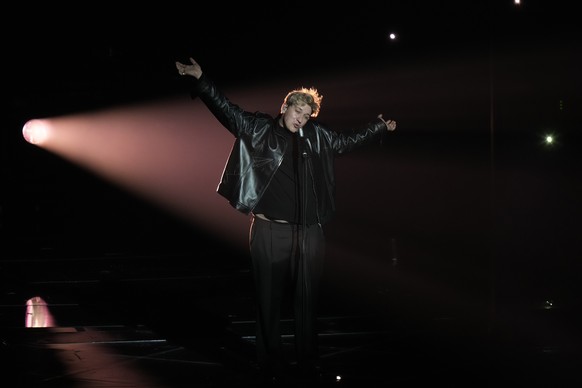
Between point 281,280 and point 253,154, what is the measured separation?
0.85m

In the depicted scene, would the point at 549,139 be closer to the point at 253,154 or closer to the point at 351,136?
the point at 351,136

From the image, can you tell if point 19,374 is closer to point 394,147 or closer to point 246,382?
point 246,382

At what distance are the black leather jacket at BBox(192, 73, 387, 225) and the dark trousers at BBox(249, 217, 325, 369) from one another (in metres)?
0.20

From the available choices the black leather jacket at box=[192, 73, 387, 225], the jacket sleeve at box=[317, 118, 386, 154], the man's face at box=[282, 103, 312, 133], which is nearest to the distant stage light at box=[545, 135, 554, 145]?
the jacket sleeve at box=[317, 118, 386, 154]

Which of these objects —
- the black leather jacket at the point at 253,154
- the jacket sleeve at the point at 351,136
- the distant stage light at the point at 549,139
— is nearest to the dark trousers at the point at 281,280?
the black leather jacket at the point at 253,154

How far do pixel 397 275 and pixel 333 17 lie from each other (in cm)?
497

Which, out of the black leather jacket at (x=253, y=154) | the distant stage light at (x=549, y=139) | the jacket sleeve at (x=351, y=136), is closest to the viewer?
the black leather jacket at (x=253, y=154)

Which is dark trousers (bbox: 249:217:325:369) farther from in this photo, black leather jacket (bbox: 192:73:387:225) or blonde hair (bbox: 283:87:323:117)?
blonde hair (bbox: 283:87:323:117)

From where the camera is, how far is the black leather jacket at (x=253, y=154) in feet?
15.7

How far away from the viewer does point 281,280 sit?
16.1 ft

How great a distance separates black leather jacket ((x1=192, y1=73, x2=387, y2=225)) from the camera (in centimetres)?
478

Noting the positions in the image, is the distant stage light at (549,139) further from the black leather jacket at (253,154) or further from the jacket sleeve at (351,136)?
the black leather jacket at (253,154)

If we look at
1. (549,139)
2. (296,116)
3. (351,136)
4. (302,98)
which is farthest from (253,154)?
(549,139)

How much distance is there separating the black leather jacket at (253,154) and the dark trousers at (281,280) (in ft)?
0.66
